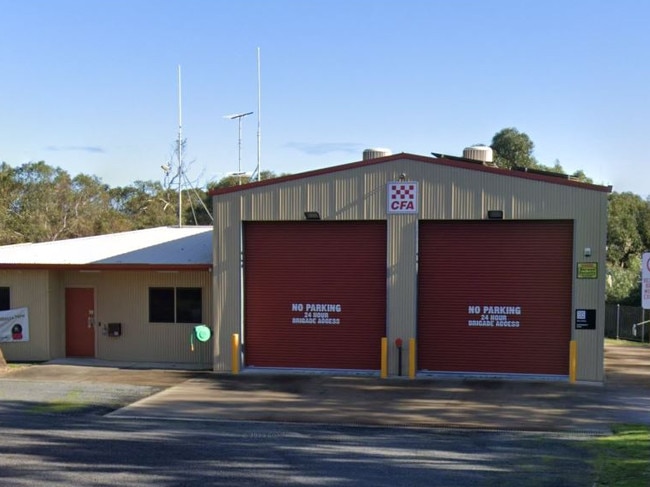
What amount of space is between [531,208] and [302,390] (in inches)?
279

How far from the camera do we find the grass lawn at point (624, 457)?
→ 9.45 m

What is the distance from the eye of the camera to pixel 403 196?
18547mm

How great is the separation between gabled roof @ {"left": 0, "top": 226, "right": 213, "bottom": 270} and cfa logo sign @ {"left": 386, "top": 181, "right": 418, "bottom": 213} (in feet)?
17.3

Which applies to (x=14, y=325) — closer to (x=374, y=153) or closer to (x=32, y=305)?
(x=32, y=305)

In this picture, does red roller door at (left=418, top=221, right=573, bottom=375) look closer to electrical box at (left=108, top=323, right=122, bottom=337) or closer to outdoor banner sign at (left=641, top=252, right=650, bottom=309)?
outdoor banner sign at (left=641, top=252, right=650, bottom=309)

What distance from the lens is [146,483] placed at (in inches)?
375

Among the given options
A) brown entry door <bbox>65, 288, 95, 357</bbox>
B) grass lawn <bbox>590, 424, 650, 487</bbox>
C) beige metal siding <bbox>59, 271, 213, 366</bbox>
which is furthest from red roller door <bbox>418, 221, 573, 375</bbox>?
brown entry door <bbox>65, 288, 95, 357</bbox>

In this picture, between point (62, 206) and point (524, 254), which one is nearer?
point (524, 254)

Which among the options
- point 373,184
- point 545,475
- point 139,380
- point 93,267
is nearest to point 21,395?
point 139,380

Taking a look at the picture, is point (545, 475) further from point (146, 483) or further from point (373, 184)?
point (373, 184)

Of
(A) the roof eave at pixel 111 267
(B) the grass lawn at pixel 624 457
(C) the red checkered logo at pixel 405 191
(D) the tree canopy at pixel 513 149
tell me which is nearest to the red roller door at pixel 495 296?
(C) the red checkered logo at pixel 405 191

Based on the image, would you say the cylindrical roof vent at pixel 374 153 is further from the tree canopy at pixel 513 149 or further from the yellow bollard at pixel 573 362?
the tree canopy at pixel 513 149

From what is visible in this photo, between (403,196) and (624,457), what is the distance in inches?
363

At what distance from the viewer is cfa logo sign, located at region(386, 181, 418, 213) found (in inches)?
730
